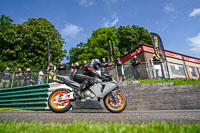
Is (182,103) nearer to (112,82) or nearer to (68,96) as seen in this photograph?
(112,82)

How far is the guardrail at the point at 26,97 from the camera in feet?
24.5

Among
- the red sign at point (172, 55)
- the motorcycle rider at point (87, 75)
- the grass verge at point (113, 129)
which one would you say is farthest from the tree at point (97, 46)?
the grass verge at point (113, 129)

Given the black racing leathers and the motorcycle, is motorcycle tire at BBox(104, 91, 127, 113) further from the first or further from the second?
the black racing leathers

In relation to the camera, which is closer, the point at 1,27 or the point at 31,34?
the point at 31,34

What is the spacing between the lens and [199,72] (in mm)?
11164

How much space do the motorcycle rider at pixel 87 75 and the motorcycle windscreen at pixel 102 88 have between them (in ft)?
0.69

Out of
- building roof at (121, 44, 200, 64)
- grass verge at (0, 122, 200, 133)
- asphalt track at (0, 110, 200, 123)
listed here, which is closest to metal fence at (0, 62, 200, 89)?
asphalt track at (0, 110, 200, 123)

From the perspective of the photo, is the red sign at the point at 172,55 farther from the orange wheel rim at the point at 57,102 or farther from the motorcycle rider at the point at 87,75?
the orange wheel rim at the point at 57,102

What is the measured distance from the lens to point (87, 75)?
455 centimetres

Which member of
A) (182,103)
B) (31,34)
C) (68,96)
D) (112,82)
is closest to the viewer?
(68,96)

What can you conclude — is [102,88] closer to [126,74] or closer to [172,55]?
[126,74]

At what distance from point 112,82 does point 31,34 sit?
23133mm

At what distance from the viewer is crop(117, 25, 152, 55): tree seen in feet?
110

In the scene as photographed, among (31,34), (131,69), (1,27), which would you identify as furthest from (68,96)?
(1,27)
